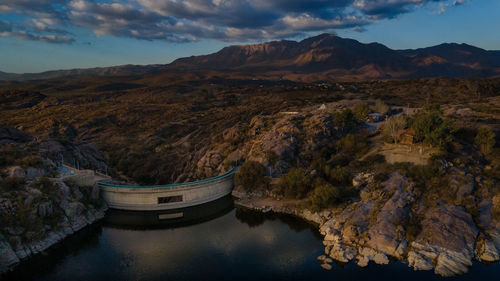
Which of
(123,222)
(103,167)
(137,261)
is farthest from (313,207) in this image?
(103,167)

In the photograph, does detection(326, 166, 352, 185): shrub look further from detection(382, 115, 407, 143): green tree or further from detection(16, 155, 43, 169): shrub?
detection(16, 155, 43, 169): shrub

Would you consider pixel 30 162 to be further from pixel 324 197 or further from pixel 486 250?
pixel 486 250

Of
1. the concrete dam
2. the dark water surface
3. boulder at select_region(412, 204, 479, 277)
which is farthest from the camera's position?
the concrete dam

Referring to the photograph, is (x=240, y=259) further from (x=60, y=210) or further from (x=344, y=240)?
(x=60, y=210)

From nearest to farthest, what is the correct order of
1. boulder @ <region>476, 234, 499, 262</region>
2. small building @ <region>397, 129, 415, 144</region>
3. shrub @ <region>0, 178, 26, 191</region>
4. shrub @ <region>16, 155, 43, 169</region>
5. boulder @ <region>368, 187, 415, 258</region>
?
boulder @ <region>476, 234, 499, 262</region>
boulder @ <region>368, 187, 415, 258</region>
shrub @ <region>0, 178, 26, 191</region>
shrub @ <region>16, 155, 43, 169</region>
small building @ <region>397, 129, 415, 144</region>

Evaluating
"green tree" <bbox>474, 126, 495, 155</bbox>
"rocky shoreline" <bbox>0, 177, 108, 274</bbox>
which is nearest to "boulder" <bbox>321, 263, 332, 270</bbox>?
"rocky shoreline" <bbox>0, 177, 108, 274</bbox>

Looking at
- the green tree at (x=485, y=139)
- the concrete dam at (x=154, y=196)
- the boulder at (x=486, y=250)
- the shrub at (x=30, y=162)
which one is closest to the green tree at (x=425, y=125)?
the green tree at (x=485, y=139)
